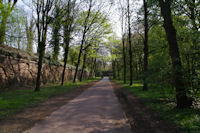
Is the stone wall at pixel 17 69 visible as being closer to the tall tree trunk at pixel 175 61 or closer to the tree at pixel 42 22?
the tree at pixel 42 22

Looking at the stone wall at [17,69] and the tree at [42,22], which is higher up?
the tree at [42,22]

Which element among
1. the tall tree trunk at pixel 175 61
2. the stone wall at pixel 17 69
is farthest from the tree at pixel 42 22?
the tall tree trunk at pixel 175 61

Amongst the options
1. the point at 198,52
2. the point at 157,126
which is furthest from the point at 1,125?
the point at 198,52

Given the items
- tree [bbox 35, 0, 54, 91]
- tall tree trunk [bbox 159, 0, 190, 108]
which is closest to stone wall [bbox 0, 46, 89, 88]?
tree [bbox 35, 0, 54, 91]

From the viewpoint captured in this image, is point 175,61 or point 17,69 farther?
point 17,69

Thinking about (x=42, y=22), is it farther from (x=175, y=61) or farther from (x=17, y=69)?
(x=175, y=61)

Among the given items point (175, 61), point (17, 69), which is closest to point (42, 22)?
point (17, 69)

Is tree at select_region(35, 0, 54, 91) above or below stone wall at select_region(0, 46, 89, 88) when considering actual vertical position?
above

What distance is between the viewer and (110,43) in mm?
25891

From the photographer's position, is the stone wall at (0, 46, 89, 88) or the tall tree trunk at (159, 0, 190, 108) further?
the stone wall at (0, 46, 89, 88)

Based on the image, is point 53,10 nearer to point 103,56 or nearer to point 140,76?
point 140,76

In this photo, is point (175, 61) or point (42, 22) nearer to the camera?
point (175, 61)

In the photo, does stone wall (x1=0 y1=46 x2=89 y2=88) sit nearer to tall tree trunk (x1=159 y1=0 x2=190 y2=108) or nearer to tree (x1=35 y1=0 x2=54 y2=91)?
tree (x1=35 y1=0 x2=54 y2=91)

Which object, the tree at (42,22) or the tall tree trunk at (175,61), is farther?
the tree at (42,22)
